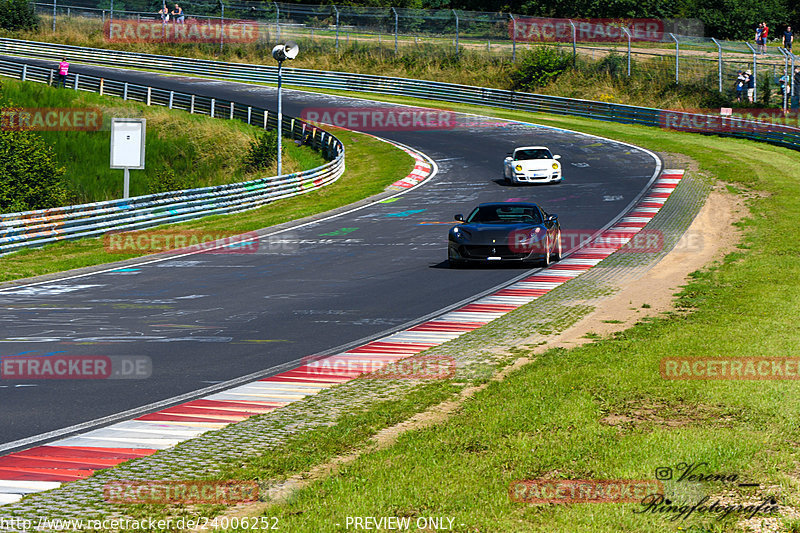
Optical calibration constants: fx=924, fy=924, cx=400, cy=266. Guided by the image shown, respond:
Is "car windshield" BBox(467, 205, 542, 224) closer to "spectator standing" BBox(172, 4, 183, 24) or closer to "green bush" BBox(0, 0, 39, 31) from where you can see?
"spectator standing" BBox(172, 4, 183, 24)


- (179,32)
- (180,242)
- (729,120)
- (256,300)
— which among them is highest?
(179,32)

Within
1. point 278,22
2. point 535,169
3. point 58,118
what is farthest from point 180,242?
point 278,22

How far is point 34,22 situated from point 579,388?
7198 centimetres

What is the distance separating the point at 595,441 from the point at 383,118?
46.3m

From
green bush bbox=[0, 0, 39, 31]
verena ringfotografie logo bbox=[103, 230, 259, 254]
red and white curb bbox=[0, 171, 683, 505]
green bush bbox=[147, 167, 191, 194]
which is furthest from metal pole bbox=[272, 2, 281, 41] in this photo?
red and white curb bbox=[0, 171, 683, 505]

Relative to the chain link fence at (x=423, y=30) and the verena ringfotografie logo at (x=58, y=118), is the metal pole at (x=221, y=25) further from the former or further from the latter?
the verena ringfotografie logo at (x=58, y=118)

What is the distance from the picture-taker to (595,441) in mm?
6793

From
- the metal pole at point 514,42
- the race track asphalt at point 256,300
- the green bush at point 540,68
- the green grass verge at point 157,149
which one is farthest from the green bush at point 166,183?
the metal pole at point 514,42

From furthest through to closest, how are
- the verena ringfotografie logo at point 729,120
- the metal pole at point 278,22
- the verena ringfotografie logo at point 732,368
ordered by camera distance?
1. the metal pole at point 278,22
2. the verena ringfotografie logo at point 729,120
3. the verena ringfotografie logo at point 732,368

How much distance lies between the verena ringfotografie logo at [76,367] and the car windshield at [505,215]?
9.81 meters

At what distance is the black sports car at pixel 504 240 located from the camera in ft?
60.4

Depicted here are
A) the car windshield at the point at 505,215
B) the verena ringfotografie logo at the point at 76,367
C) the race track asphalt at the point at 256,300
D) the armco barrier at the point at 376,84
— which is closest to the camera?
the race track asphalt at the point at 256,300

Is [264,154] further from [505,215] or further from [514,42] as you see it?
[514,42]

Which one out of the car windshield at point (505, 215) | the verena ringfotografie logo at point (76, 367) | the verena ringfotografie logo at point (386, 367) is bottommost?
the verena ringfotografie logo at point (76, 367)
